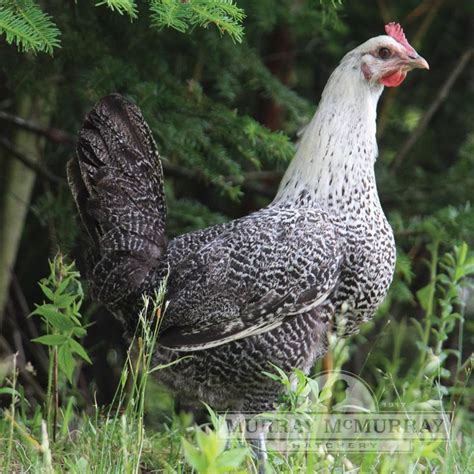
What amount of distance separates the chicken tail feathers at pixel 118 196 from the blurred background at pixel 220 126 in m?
0.21

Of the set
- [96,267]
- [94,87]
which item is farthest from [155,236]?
[94,87]

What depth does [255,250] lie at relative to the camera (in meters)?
4.00

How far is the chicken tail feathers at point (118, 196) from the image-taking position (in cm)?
428

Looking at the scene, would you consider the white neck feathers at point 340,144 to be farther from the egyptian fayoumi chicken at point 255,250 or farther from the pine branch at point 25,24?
the pine branch at point 25,24

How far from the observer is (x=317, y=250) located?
3945 millimetres

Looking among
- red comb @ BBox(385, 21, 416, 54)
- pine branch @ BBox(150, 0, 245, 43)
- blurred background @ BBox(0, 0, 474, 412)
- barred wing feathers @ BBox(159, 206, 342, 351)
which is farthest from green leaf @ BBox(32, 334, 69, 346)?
red comb @ BBox(385, 21, 416, 54)

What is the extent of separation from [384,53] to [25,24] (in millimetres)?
1817

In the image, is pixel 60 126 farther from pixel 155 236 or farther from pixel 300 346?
pixel 300 346

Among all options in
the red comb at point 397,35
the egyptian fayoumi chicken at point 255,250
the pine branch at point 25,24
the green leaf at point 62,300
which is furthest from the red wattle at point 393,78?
the green leaf at point 62,300

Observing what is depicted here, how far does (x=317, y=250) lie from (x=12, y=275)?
2.46 metres

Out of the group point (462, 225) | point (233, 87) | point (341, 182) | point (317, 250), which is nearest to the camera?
point (317, 250)

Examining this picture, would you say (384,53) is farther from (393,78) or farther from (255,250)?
(255,250)

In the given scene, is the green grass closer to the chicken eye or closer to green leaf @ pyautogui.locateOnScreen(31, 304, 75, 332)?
green leaf @ pyautogui.locateOnScreen(31, 304, 75, 332)

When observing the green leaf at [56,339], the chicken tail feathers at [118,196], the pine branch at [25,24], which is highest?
the pine branch at [25,24]
